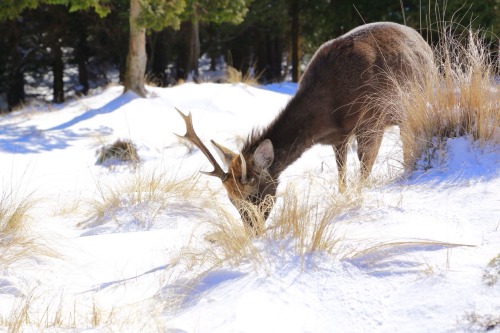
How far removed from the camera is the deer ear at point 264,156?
4.92 m

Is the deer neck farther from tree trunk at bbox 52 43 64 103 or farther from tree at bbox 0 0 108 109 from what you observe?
tree trunk at bbox 52 43 64 103

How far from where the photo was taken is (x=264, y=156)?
5016 millimetres

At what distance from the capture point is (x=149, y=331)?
2.55 metres

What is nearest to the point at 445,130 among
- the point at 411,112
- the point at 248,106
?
the point at 411,112

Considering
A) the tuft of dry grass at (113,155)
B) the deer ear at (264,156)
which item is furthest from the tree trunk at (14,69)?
the deer ear at (264,156)

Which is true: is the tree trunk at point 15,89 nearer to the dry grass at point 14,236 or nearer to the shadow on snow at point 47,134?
the shadow on snow at point 47,134

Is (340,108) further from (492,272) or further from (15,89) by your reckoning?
(15,89)

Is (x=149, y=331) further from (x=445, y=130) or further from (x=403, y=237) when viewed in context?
(x=445, y=130)

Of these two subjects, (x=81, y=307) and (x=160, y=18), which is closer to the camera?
(x=81, y=307)

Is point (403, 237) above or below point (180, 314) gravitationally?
above

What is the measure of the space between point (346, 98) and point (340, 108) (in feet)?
0.37

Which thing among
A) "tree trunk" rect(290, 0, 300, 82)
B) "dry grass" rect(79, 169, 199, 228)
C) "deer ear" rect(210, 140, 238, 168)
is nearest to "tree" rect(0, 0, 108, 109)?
"tree trunk" rect(290, 0, 300, 82)

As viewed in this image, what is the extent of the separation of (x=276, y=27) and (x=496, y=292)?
22722 millimetres

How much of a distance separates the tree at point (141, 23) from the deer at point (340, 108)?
24.1ft
